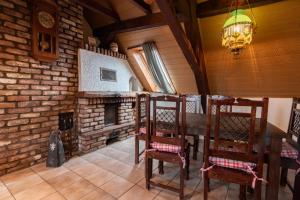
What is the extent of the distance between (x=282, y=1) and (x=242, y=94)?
6.25ft

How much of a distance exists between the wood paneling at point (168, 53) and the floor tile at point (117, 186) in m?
2.55

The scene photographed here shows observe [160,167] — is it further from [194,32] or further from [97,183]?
[194,32]

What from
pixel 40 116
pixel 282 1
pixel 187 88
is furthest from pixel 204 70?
pixel 40 116

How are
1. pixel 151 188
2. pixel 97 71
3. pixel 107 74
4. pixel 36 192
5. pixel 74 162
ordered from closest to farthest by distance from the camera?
1. pixel 36 192
2. pixel 151 188
3. pixel 74 162
4. pixel 97 71
5. pixel 107 74

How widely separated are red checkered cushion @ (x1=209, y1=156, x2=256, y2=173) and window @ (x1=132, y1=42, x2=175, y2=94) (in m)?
2.61

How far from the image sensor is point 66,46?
282cm

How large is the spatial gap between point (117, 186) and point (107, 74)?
218 centimetres

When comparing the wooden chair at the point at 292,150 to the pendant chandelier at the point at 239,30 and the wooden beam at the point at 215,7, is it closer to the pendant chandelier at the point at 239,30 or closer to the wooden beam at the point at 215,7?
the pendant chandelier at the point at 239,30

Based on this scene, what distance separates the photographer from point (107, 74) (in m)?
3.53

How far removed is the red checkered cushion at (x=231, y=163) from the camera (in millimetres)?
1511

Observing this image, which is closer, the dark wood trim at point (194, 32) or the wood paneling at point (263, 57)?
the wood paneling at point (263, 57)

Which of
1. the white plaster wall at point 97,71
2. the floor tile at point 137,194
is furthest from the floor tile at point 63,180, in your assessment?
the white plaster wall at point 97,71

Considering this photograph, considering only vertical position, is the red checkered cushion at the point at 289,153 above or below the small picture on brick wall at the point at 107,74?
below

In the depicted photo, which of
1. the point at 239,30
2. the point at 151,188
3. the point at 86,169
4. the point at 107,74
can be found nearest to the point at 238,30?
the point at 239,30
